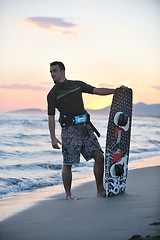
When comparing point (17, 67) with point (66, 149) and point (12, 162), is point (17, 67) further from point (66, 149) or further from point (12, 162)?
point (12, 162)

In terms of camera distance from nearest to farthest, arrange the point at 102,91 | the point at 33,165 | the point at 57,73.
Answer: the point at 57,73, the point at 102,91, the point at 33,165

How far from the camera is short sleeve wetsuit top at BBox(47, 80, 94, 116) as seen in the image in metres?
2.90

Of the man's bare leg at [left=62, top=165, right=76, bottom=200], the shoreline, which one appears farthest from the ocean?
the man's bare leg at [left=62, top=165, right=76, bottom=200]

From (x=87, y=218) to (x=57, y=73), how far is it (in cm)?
83

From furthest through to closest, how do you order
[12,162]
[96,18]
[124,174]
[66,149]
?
1. [12,162]
2. [124,174]
3. [66,149]
4. [96,18]

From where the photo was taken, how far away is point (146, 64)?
221 centimetres

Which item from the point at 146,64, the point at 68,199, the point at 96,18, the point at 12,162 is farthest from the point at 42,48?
the point at 12,162

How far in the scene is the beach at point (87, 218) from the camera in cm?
214

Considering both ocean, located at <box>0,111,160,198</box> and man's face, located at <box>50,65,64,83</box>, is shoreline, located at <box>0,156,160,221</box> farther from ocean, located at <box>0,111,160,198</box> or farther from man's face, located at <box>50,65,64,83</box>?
man's face, located at <box>50,65,64,83</box>

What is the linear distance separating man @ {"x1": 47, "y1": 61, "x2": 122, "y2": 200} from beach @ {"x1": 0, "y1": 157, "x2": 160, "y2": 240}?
23 cm

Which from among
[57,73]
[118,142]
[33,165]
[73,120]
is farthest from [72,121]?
[33,165]

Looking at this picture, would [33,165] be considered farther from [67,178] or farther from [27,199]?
[67,178]

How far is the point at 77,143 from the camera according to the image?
3.08m

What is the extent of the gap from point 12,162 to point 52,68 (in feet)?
12.5
